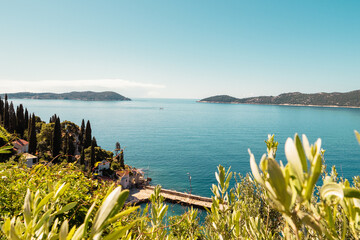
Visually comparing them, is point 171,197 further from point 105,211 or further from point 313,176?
point 313,176

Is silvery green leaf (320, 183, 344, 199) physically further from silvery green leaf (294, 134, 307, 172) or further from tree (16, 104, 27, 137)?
tree (16, 104, 27, 137)

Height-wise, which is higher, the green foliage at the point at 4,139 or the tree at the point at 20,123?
the green foliage at the point at 4,139

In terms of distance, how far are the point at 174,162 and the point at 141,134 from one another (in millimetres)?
39587

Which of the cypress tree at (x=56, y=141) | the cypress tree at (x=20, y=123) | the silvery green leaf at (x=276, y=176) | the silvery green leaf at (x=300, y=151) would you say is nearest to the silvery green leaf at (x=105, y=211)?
the silvery green leaf at (x=276, y=176)

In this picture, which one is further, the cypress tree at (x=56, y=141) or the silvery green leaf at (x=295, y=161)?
the cypress tree at (x=56, y=141)

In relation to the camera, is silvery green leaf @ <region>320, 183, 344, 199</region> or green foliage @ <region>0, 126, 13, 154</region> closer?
silvery green leaf @ <region>320, 183, 344, 199</region>

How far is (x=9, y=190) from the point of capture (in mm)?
3398

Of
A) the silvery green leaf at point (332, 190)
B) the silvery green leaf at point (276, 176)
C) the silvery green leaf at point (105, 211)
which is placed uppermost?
the silvery green leaf at point (276, 176)

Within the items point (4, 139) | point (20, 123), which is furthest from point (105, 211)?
point (20, 123)

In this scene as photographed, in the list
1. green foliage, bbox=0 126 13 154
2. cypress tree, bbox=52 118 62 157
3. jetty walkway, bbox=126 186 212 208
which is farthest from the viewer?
jetty walkway, bbox=126 186 212 208

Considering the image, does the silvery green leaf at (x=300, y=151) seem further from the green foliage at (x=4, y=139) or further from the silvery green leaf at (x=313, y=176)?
the green foliage at (x=4, y=139)

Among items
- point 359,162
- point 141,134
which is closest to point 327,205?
point 359,162

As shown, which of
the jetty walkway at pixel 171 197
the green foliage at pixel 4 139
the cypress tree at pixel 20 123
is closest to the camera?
the green foliage at pixel 4 139

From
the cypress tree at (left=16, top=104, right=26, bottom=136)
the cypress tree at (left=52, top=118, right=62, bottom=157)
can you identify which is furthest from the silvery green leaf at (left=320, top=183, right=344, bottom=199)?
the cypress tree at (left=16, top=104, right=26, bottom=136)
